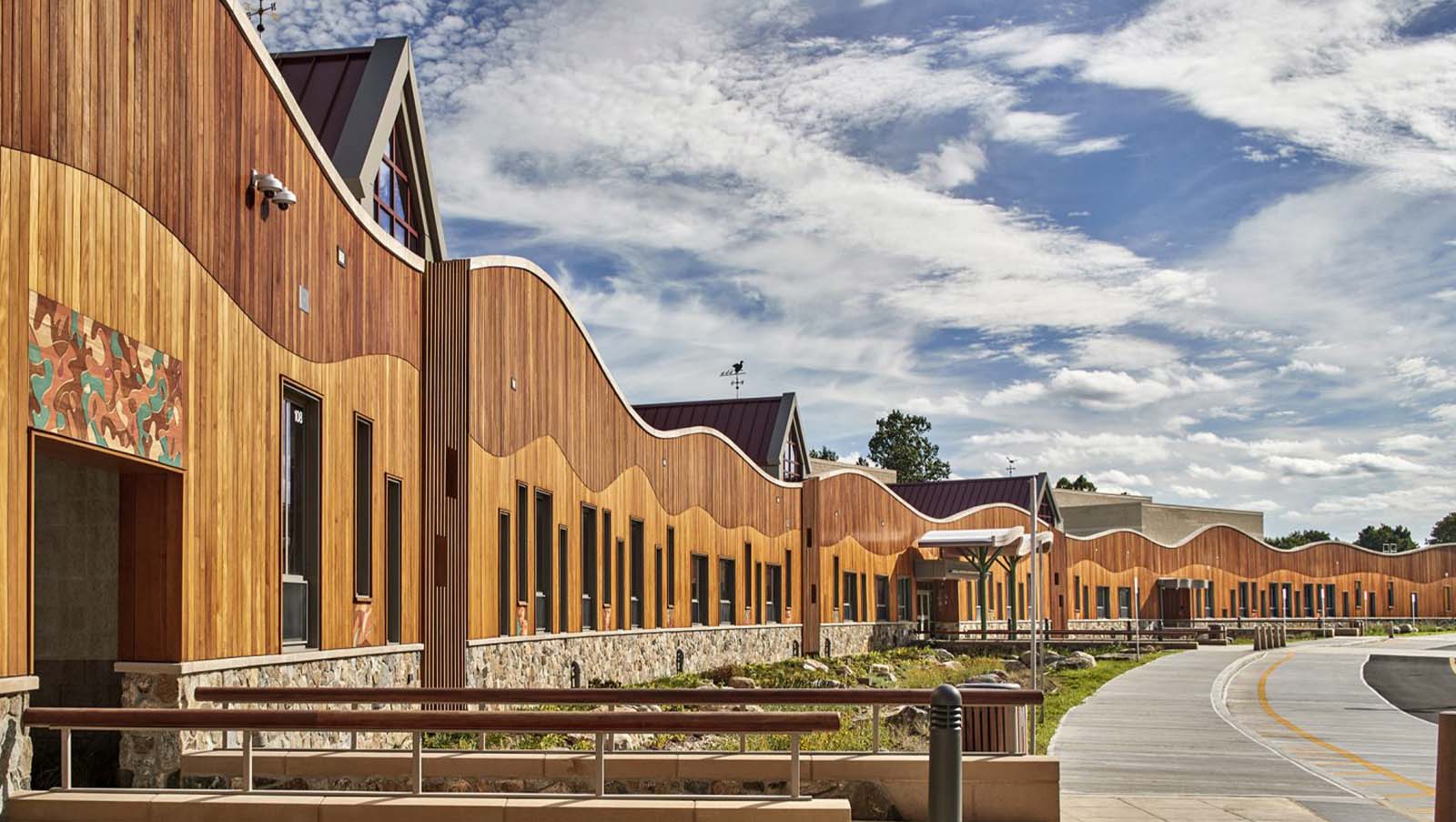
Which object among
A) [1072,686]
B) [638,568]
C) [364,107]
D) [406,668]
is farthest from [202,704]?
[1072,686]

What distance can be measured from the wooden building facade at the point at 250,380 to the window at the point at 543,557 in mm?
42

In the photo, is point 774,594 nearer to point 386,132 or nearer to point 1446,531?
point 386,132

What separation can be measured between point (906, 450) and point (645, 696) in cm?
12615

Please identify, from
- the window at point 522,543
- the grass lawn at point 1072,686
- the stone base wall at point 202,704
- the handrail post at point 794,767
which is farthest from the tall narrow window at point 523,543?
the handrail post at point 794,767

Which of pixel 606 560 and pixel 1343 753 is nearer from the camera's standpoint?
pixel 1343 753

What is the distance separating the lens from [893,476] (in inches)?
3959

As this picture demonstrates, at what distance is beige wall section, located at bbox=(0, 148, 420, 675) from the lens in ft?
33.7

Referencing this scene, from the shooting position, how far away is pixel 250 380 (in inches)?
566

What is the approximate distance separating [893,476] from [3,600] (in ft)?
302

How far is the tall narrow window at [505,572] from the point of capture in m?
22.9

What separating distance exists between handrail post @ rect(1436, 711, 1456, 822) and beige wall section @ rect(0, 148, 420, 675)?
370 inches

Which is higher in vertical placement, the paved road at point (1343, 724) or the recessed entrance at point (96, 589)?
the recessed entrance at point (96, 589)

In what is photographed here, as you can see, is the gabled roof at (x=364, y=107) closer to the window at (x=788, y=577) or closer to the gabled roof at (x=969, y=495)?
the window at (x=788, y=577)

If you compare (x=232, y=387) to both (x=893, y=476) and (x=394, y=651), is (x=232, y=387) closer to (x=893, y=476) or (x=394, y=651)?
(x=394, y=651)
